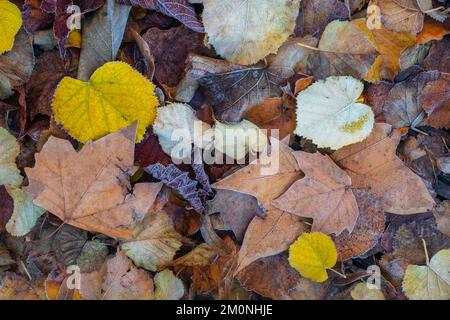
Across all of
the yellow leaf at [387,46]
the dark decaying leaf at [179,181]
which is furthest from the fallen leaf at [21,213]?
the yellow leaf at [387,46]

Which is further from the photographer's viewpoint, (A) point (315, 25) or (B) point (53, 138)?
(A) point (315, 25)

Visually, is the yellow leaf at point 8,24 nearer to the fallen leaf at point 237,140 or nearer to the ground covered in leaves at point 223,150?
the ground covered in leaves at point 223,150

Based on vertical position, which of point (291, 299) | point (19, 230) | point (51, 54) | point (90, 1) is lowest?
point (291, 299)

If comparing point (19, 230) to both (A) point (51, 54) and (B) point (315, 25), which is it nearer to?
(A) point (51, 54)

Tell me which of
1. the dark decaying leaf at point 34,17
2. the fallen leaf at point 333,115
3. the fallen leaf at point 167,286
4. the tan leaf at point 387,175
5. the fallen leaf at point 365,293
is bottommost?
the fallen leaf at point 365,293

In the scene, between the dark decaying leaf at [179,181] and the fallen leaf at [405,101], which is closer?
the dark decaying leaf at [179,181]

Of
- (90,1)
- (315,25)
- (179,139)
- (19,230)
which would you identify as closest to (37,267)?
(19,230)
